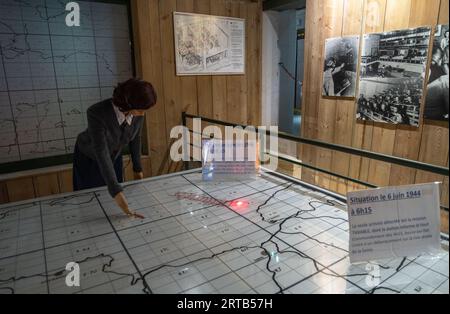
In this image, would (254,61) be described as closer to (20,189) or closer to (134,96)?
(134,96)

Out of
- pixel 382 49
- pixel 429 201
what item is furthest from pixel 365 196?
pixel 382 49

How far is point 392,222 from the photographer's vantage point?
1.16 metres

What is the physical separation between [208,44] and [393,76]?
1691mm

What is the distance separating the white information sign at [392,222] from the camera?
1145mm

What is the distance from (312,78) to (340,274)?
2.15m

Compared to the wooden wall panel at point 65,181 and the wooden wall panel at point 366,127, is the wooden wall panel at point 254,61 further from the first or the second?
the wooden wall panel at point 65,181

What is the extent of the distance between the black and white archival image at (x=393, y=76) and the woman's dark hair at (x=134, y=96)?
5.59 ft

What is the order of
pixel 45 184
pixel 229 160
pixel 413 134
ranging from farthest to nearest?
pixel 45 184, pixel 413 134, pixel 229 160

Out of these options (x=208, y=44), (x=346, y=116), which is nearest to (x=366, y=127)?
(x=346, y=116)

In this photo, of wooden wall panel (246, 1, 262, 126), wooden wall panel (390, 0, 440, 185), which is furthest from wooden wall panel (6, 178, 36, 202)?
wooden wall panel (390, 0, 440, 185)

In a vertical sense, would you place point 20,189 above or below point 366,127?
below

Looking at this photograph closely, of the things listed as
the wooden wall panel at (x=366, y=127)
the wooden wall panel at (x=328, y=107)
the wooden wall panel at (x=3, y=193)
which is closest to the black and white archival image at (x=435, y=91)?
the wooden wall panel at (x=366, y=127)

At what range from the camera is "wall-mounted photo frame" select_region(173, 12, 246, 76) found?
2.97 metres

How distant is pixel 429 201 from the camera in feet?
3.76
